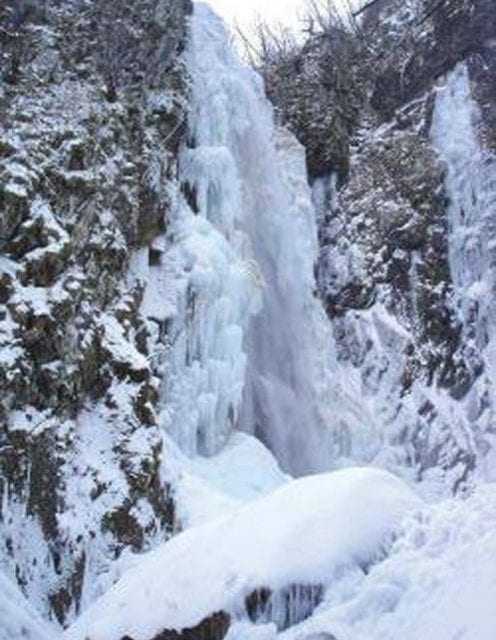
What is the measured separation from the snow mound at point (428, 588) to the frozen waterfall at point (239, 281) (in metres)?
8.69

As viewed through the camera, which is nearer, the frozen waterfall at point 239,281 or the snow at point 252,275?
the frozen waterfall at point 239,281

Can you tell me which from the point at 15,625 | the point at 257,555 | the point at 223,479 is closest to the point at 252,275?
the point at 223,479

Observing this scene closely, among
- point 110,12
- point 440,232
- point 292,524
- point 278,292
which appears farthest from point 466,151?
point 292,524

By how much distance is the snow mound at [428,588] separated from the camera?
4.53 meters

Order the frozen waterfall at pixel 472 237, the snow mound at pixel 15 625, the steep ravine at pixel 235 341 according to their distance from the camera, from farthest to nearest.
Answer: the frozen waterfall at pixel 472 237, the steep ravine at pixel 235 341, the snow mound at pixel 15 625

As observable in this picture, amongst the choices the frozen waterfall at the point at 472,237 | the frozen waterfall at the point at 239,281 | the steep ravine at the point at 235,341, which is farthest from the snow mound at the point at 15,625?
the frozen waterfall at the point at 472,237

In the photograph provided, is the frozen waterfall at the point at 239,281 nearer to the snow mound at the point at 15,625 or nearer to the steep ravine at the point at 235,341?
the steep ravine at the point at 235,341

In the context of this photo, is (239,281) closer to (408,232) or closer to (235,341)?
(235,341)

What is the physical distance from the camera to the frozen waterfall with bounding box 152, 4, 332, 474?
15711mm

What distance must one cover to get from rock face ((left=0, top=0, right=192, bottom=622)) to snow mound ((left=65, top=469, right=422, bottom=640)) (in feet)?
16.6

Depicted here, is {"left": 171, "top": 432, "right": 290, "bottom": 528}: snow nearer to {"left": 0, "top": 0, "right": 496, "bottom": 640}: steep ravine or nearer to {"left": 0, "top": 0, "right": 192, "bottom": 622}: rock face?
{"left": 0, "top": 0, "right": 496, "bottom": 640}: steep ravine

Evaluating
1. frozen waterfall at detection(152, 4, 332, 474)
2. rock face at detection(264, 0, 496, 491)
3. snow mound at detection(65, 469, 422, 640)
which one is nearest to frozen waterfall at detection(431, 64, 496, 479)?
rock face at detection(264, 0, 496, 491)

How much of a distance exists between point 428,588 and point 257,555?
3.85 feet

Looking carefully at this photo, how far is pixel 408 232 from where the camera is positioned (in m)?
23.4
